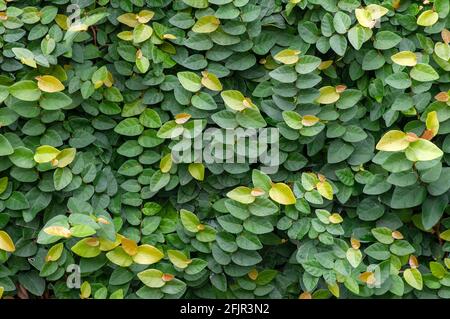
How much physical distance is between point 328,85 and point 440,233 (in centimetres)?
54

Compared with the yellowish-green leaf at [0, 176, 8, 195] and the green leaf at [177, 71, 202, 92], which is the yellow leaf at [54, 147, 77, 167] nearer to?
the yellowish-green leaf at [0, 176, 8, 195]

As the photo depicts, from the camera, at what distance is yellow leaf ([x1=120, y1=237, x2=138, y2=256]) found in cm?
162

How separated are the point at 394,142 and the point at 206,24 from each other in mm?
634

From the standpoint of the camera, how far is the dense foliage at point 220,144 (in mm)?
1620

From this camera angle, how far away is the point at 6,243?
1600 millimetres

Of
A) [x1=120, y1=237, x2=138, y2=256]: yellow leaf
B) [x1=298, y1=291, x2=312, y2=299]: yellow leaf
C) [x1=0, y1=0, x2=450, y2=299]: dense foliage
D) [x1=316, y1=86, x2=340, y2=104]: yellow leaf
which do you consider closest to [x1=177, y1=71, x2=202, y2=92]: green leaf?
[x1=0, y1=0, x2=450, y2=299]: dense foliage

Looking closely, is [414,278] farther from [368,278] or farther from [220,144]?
[220,144]

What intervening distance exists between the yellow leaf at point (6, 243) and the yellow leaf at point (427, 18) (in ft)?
4.18

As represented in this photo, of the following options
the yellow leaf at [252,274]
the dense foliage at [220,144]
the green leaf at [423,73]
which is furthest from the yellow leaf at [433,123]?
the yellow leaf at [252,274]

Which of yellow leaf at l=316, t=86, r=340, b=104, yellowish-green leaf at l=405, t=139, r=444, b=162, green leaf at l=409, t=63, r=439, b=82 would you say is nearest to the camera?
yellowish-green leaf at l=405, t=139, r=444, b=162

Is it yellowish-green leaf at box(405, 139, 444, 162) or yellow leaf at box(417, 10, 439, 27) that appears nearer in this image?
yellowish-green leaf at box(405, 139, 444, 162)

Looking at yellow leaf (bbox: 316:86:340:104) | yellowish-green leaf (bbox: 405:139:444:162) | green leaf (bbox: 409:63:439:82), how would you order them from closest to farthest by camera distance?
yellowish-green leaf (bbox: 405:139:444:162) → green leaf (bbox: 409:63:439:82) → yellow leaf (bbox: 316:86:340:104)

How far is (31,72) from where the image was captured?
1.73 m

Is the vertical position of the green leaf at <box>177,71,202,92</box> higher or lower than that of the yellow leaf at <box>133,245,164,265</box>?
higher
